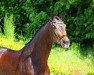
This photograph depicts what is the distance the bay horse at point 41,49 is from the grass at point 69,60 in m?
3.98

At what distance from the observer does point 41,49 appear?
6.73m

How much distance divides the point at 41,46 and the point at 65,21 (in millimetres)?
7784

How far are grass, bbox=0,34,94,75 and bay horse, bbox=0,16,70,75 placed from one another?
398 centimetres

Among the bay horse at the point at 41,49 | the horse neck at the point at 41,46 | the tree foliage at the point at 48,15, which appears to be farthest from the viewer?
the tree foliage at the point at 48,15

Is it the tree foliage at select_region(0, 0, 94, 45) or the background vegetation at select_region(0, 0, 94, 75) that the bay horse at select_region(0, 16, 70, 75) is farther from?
the tree foliage at select_region(0, 0, 94, 45)

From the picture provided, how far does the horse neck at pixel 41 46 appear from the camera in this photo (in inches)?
262

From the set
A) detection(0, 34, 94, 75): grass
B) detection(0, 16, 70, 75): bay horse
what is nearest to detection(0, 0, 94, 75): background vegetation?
detection(0, 34, 94, 75): grass

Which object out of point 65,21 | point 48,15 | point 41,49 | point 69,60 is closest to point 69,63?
point 69,60

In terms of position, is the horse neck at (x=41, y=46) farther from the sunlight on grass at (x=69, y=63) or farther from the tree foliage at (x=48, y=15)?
the tree foliage at (x=48, y=15)

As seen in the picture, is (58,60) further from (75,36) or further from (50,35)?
(50,35)

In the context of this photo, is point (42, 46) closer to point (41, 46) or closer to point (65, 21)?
point (41, 46)

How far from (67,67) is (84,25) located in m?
2.66

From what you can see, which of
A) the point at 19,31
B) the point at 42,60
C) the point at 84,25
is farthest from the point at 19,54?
the point at 19,31

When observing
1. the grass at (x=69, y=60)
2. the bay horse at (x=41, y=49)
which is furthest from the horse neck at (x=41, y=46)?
the grass at (x=69, y=60)
